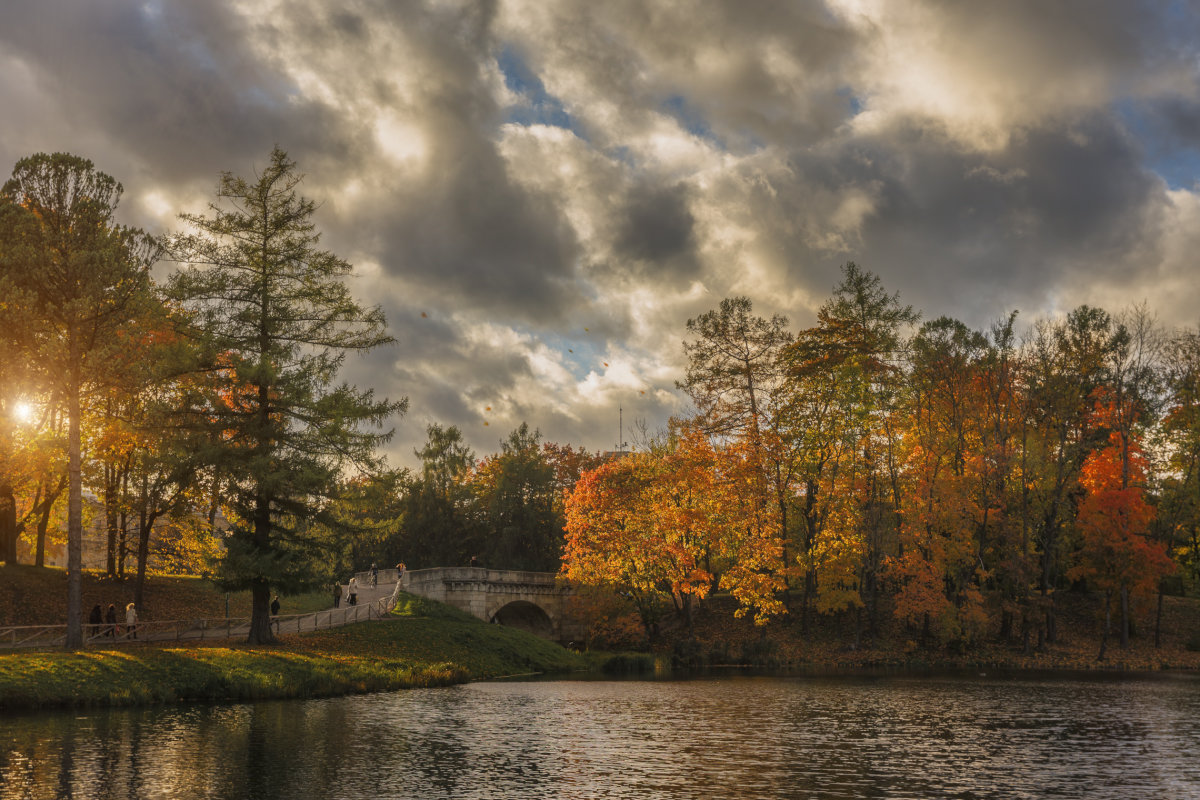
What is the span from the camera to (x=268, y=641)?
1444 inches

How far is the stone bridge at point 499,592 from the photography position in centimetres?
5866

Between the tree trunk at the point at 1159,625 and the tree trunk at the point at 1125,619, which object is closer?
the tree trunk at the point at 1125,619

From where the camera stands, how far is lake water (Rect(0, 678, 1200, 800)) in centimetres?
1642

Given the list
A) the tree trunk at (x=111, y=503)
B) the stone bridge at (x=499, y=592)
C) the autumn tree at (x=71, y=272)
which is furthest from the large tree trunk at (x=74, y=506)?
the stone bridge at (x=499, y=592)

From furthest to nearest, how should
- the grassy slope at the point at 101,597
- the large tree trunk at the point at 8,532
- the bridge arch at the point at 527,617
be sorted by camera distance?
the bridge arch at the point at 527,617 → the large tree trunk at the point at 8,532 → the grassy slope at the point at 101,597

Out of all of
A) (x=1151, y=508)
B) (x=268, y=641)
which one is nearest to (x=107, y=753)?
(x=268, y=641)

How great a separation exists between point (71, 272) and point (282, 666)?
15543mm

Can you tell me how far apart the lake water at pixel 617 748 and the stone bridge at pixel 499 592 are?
2635cm

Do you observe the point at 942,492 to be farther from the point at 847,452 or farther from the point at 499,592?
the point at 499,592

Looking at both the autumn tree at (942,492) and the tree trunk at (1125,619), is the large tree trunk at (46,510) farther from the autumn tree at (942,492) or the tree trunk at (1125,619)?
the tree trunk at (1125,619)

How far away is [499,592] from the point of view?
2379 inches

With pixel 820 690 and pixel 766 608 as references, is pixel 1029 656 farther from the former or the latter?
pixel 820 690

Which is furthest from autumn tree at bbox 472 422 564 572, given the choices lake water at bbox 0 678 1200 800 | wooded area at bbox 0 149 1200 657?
lake water at bbox 0 678 1200 800

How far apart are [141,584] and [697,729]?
30418 millimetres
